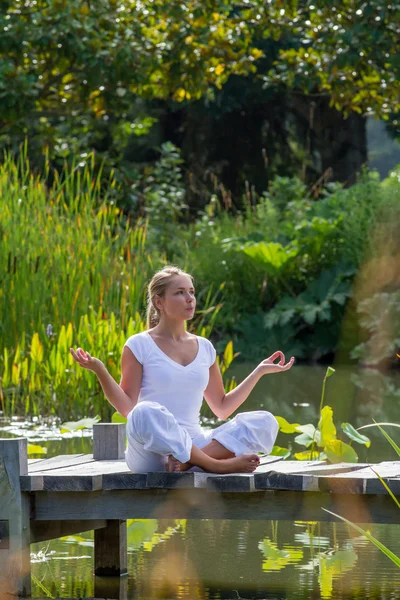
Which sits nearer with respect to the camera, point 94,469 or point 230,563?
point 94,469

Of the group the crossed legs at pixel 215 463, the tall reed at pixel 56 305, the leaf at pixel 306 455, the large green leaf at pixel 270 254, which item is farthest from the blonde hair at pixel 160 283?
the large green leaf at pixel 270 254

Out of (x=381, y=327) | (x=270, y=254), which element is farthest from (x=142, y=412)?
(x=270, y=254)

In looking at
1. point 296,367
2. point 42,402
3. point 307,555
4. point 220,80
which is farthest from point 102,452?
point 220,80

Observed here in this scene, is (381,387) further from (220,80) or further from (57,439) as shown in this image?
(220,80)

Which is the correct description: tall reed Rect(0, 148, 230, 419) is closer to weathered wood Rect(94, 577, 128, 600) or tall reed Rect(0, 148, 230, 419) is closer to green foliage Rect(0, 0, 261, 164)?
weathered wood Rect(94, 577, 128, 600)

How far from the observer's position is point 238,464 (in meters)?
3.96

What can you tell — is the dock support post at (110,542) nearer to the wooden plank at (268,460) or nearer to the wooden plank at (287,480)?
the wooden plank at (268,460)

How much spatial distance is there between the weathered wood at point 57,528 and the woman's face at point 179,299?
2.56ft

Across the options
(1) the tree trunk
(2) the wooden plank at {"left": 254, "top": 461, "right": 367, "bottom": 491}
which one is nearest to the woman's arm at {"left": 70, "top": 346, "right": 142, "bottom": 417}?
(2) the wooden plank at {"left": 254, "top": 461, "right": 367, "bottom": 491}

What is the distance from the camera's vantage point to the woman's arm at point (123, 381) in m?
4.15

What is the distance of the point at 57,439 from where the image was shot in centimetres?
705

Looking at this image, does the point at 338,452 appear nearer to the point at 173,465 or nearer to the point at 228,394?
the point at 228,394

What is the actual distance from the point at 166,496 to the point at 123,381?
0.54m

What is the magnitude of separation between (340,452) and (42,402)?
11.0 ft
